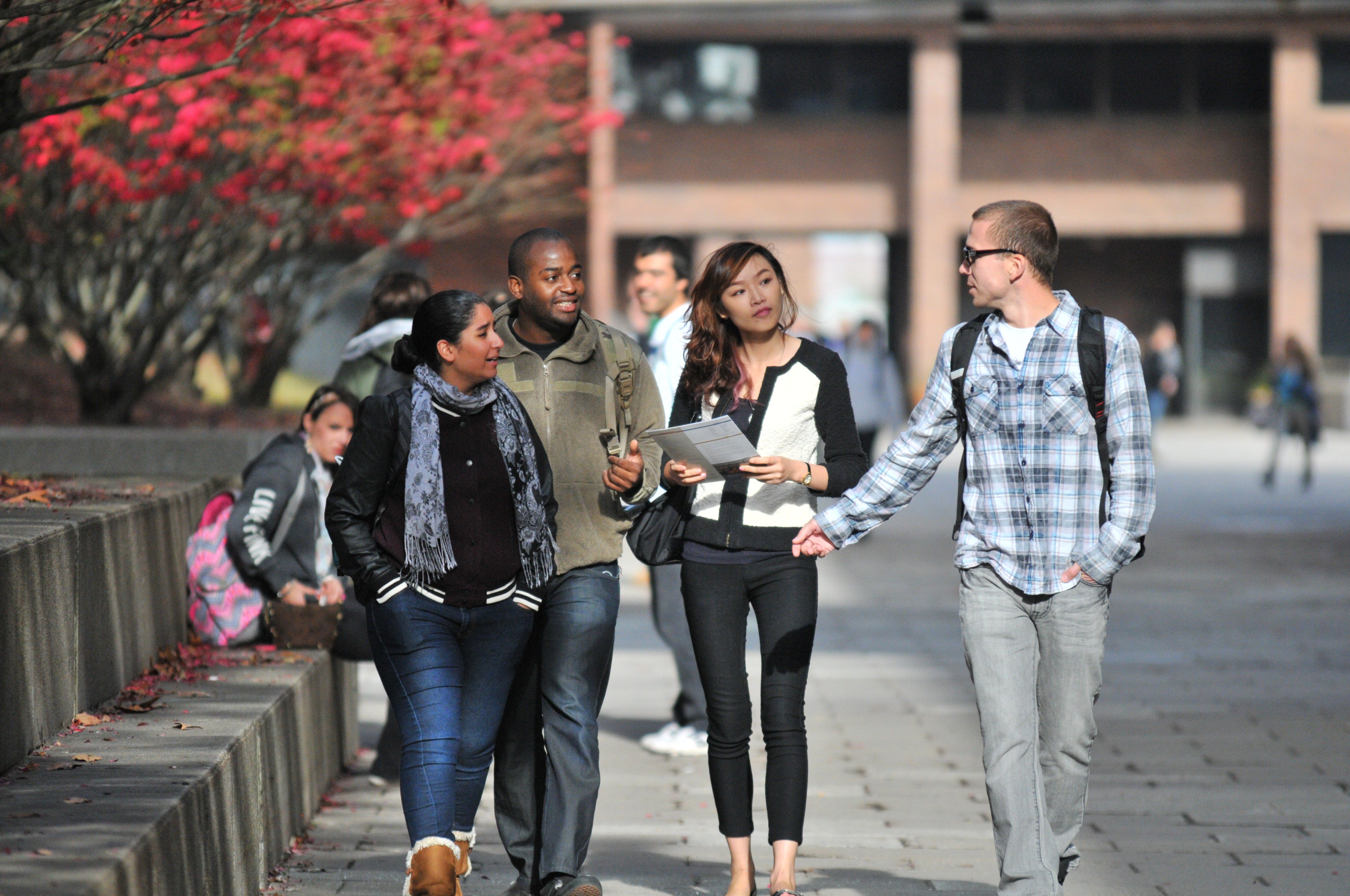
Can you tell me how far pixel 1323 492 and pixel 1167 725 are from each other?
12705mm

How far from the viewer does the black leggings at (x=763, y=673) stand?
503cm

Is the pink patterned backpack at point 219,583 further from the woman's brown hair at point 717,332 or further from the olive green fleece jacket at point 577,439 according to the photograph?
the woman's brown hair at point 717,332

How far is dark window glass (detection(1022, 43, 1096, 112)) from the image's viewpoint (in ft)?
114

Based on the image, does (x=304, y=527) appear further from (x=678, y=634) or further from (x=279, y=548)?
(x=678, y=634)

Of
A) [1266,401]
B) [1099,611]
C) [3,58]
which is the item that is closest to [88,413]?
[3,58]

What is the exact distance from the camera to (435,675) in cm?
470

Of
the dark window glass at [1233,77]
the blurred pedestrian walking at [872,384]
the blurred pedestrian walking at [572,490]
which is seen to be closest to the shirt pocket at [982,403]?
the blurred pedestrian walking at [572,490]

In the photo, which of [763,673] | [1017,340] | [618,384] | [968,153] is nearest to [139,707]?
[618,384]

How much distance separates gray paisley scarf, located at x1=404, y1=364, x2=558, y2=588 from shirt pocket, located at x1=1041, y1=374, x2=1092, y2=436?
1.34 metres

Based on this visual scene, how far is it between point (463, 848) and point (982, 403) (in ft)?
5.93

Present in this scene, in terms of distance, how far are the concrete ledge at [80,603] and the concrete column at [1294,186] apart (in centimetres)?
2991

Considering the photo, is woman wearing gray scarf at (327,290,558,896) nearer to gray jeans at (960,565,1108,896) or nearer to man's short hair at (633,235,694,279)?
gray jeans at (960,565,1108,896)

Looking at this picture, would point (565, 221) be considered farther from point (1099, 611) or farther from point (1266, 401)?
point (1099, 611)

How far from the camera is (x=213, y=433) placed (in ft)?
30.3
